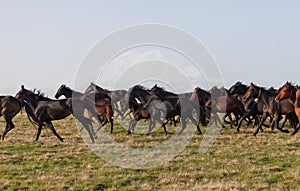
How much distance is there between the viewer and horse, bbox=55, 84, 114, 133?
52.4ft

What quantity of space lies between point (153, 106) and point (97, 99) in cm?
231

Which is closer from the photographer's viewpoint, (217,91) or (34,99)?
(34,99)

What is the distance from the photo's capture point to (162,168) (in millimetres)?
9844

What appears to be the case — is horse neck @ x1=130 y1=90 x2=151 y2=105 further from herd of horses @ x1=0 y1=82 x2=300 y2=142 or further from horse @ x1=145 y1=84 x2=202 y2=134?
horse @ x1=145 y1=84 x2=202 y2=134

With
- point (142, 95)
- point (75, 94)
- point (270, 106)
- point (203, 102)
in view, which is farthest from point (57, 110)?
point (270, 106)

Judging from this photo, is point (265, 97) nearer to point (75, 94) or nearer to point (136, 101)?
point (136, 101)

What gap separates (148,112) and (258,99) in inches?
175

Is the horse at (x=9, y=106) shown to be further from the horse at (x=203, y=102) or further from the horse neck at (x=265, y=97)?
the horse neck at (x=265, y=97)

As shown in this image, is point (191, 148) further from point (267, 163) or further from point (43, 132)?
point (43, 132)

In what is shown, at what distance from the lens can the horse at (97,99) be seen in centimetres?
1596

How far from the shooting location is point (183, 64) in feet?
38.9

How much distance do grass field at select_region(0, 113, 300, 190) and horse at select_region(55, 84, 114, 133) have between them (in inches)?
79.6

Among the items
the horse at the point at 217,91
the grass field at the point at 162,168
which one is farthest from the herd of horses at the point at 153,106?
the grass field at the point at 162,168

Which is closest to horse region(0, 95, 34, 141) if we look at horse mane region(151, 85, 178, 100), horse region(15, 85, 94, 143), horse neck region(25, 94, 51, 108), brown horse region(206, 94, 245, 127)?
horse neck region(25, 94, 51, 108)
